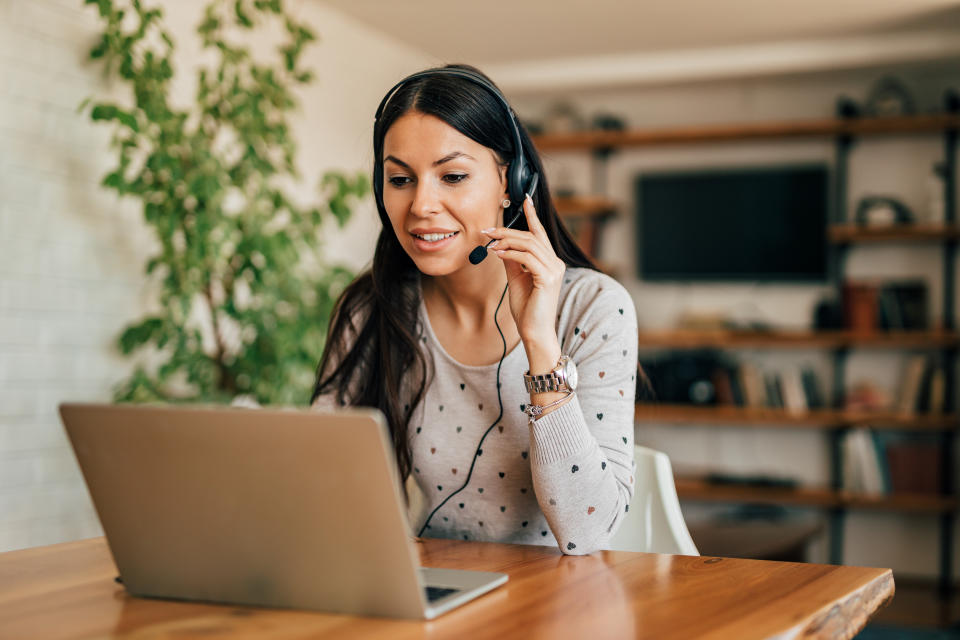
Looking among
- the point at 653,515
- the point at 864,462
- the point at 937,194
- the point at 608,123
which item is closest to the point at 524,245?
the point at 653,515

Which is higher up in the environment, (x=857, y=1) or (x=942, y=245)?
(x=857, y=1)

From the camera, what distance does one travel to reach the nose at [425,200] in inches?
51.0

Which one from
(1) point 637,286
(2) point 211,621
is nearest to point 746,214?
(1) point 637,286

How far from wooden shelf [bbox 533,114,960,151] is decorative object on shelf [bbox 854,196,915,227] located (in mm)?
361

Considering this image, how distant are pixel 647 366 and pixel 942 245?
1.63 meters

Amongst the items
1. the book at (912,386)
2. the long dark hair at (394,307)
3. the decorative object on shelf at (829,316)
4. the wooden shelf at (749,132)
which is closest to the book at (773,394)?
the decorative object on shelf at (829,316)

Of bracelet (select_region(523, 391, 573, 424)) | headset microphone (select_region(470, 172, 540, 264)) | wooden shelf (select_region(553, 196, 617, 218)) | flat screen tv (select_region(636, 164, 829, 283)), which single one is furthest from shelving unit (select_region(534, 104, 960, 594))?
bracelet (select_region(523, 391, 573, 424))

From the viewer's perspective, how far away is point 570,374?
3.88 ft

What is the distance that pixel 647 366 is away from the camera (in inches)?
201

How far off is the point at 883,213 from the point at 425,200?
405 cm

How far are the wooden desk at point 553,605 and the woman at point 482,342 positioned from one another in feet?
0.51

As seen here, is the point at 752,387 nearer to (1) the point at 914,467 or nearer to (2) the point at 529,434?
(1) the point at 914,467

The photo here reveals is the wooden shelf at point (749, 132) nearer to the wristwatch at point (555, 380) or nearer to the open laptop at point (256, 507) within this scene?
the wristwatch at point (555, 380)

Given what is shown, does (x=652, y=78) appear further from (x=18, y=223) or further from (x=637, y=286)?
(x=18, y=223)
